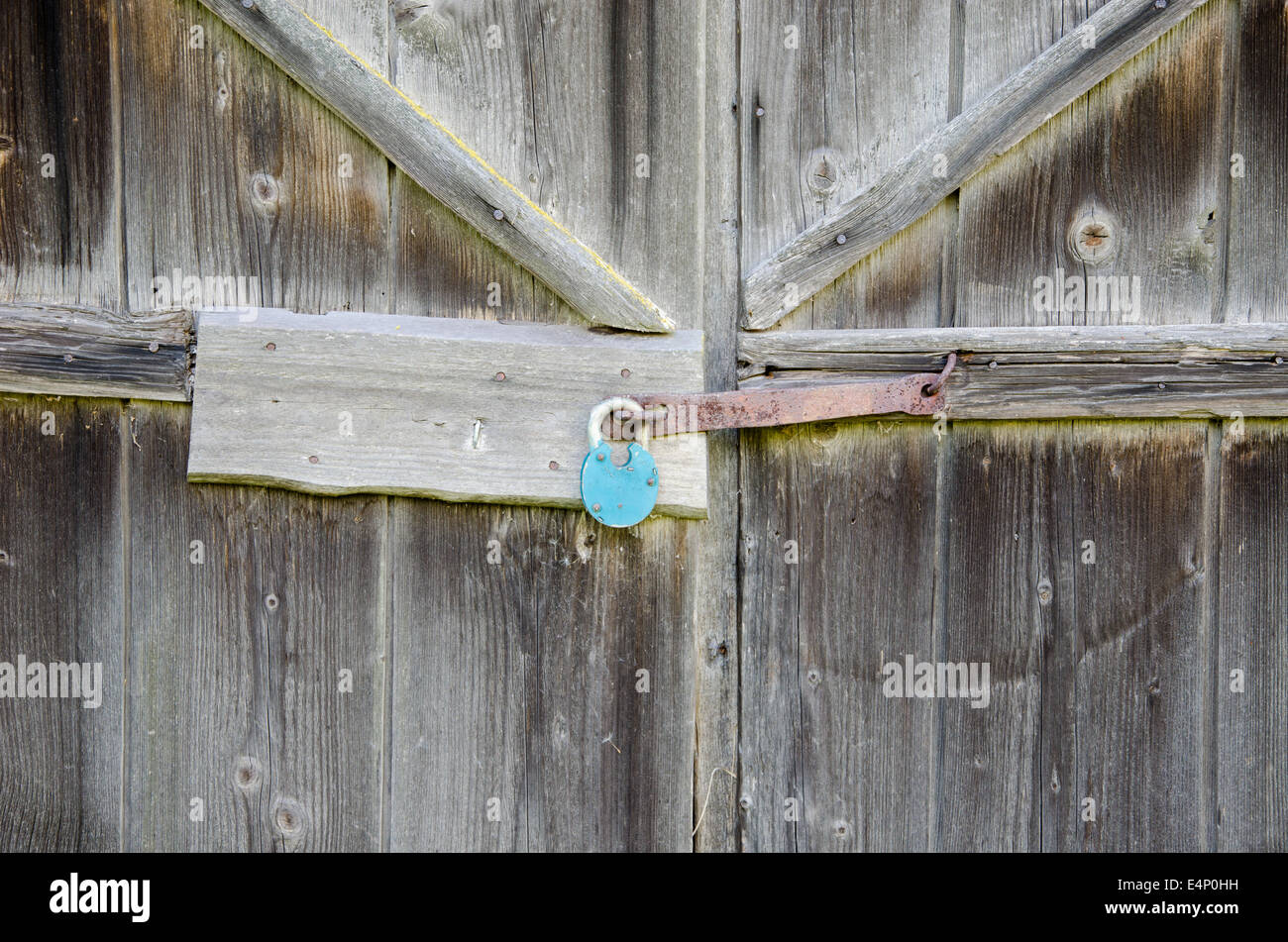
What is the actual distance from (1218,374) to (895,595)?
0.66 meters

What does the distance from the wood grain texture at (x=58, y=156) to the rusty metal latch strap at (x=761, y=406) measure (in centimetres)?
93

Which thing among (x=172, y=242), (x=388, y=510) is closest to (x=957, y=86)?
(x=388, y=510)

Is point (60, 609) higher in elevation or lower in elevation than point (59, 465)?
lower

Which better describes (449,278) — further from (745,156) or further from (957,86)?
(957,86)

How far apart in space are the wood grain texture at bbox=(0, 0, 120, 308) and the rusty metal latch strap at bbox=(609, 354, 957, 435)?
0.93m

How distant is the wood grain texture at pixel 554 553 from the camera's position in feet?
4.84

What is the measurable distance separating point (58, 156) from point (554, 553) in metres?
1.06

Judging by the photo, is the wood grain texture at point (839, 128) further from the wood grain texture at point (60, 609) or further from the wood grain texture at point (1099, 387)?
the wood grain texture at point (60, 609)

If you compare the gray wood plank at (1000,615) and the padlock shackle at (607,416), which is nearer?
the padlock shackle at (607,416)

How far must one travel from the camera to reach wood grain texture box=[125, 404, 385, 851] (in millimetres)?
1515

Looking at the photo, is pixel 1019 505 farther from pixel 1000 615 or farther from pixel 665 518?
pixel 665 518

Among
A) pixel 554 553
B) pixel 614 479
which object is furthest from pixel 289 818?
pixel 614 479

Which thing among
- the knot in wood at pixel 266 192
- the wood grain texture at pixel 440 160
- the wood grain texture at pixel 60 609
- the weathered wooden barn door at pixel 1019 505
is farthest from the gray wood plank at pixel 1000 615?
the wood grain texture at pixel 60 609

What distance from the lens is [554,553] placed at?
5.00 feet
